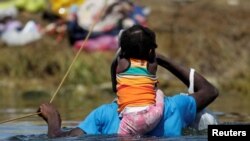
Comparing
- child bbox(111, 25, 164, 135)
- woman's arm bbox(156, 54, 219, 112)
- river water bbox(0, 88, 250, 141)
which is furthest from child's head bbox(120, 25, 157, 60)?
river water bbox(0, 88, 250, 141)

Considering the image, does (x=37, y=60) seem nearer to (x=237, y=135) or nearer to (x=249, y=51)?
(x=249, y=51)

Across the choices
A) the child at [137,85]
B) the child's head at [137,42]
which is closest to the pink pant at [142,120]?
the child at [137,85]

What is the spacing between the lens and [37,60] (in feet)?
67.3

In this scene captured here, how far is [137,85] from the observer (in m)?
7.79

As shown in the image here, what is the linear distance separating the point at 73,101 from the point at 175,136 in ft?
29.9

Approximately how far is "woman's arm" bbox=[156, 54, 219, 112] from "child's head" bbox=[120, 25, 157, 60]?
→ 295 millimetres

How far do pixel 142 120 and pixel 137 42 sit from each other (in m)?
0.65

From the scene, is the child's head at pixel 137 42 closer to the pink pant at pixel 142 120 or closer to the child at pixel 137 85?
the child at pixel 137 85

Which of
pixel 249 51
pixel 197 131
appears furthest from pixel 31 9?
pixel 197 131

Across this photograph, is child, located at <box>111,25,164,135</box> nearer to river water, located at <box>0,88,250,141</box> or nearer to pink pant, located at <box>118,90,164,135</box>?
pink pant, located at <box>118,90,164,135</box>

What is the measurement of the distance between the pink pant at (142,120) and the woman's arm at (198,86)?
1.52 ft

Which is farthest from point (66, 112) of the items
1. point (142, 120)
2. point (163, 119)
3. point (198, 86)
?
point (142, 120)

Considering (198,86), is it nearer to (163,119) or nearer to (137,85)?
(163,119)

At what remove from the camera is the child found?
7.71 meters
